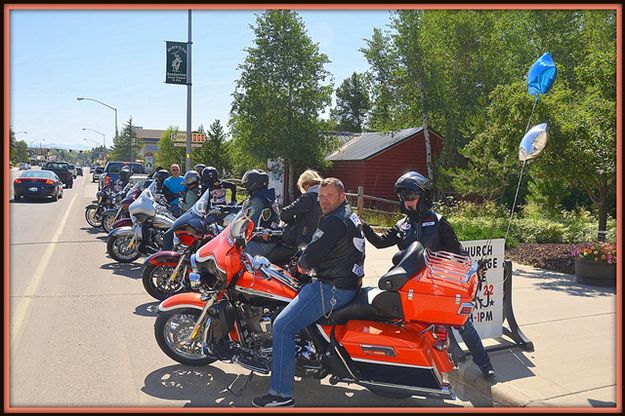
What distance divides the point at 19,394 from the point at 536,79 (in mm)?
6500

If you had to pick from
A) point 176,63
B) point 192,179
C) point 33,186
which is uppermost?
point 176,63

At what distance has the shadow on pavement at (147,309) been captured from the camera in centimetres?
704

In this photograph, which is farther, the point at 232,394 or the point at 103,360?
the point at 103,360

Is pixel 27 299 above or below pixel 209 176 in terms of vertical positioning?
below

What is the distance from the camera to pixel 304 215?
6.37 m

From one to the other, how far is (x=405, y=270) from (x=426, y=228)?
836mm

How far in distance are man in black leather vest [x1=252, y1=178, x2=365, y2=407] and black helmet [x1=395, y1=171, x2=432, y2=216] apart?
0.64 m

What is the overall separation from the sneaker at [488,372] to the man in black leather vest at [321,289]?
1.51 m

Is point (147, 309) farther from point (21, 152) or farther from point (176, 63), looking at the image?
point (21, 152)

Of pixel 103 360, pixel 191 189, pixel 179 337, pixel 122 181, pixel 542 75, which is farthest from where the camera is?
pixel 122 181

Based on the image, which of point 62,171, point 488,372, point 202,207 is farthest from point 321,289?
point 62,171

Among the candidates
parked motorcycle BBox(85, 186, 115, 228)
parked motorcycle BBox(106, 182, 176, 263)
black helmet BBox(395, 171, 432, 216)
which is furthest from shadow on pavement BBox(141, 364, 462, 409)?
parked motorcycle BBox(85, 186, 115, 228)

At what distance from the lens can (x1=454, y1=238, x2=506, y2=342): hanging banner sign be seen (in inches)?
221

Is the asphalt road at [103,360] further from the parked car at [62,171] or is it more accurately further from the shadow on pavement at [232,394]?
the parked car at [62,171]
